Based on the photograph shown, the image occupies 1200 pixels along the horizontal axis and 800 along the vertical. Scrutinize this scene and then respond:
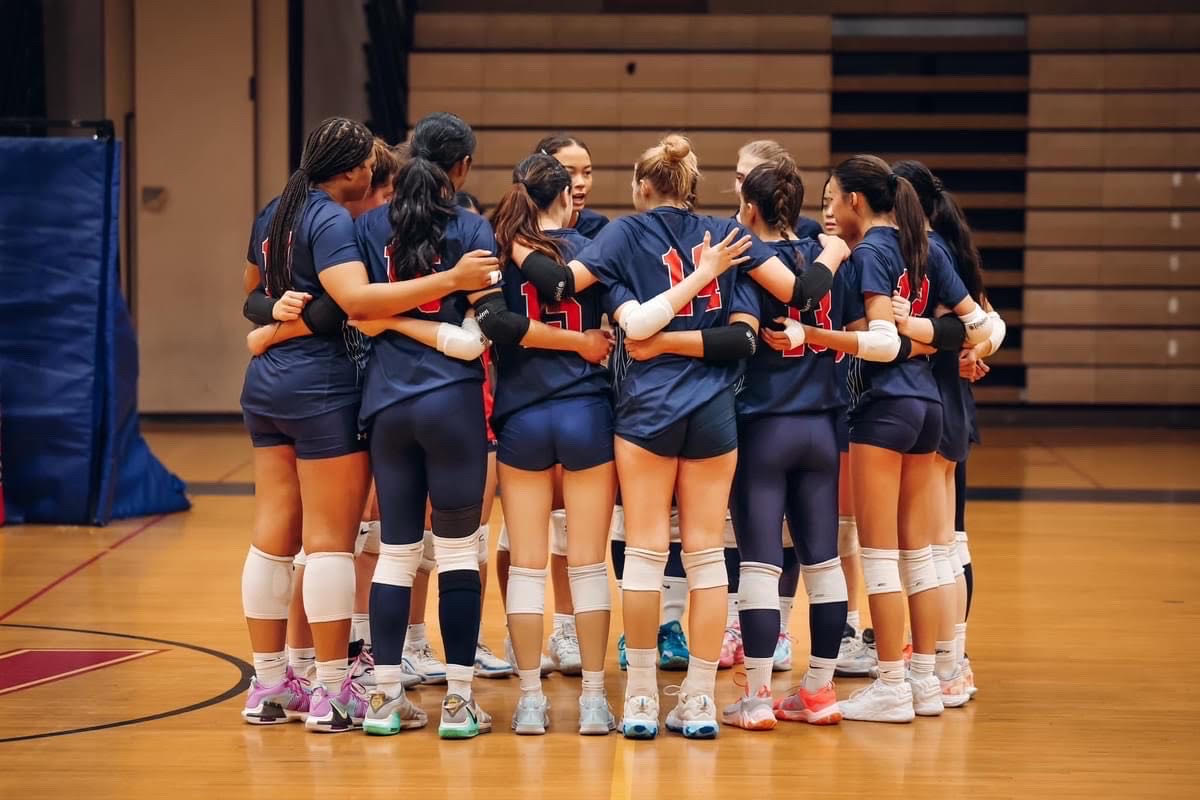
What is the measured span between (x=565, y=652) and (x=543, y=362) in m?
1.15

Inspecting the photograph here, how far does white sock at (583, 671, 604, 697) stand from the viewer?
12.5 feet

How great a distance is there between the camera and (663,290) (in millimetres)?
3732

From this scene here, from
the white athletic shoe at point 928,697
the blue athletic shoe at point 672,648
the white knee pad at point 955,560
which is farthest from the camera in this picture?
the blue athletic shoe at point 672,648

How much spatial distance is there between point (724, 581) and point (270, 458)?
48.3 inches

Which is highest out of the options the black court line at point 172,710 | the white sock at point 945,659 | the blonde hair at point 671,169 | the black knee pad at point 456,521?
the blonde hair at point 671,169

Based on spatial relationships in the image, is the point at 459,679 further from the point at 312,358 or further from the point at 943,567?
the point at 943,567

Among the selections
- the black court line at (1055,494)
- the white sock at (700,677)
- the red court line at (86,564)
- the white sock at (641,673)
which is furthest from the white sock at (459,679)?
the black court line at (1055,494)

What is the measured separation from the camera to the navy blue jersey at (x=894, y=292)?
3.92 meters

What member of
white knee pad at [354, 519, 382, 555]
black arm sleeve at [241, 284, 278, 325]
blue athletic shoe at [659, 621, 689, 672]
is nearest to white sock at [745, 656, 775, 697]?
blue athletic shoe at [659, 621, 689, 672]

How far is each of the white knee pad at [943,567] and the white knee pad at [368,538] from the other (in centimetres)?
159

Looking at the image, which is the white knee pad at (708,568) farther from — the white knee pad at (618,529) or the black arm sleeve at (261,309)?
the black arm sleeve at (261,309)

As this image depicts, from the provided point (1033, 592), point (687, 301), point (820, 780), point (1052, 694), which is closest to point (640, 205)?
point (687, 301)

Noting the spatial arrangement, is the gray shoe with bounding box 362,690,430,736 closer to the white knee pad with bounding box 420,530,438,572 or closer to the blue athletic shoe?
the white knee pad with bounding box 420,530,438,572

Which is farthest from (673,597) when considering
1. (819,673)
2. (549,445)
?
(549,445)
